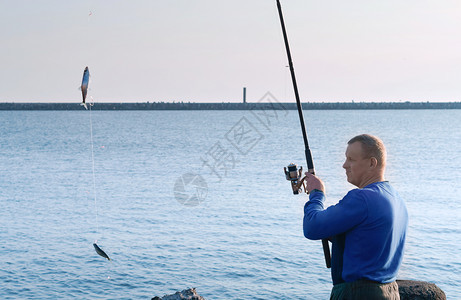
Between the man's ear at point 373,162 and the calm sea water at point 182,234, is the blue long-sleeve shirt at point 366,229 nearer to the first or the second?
the man's ear at point 373,162

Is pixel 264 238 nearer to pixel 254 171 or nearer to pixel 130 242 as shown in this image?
pixel 130 242

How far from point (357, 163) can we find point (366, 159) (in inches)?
1.9

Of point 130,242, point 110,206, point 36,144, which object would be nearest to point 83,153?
point 36,144

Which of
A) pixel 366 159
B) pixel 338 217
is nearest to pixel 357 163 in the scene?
pixel 366 159

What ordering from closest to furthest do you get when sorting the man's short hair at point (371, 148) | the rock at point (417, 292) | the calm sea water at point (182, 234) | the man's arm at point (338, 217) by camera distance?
the man's arm at point (338, 217)
the man's short hair at point (371, 148)
the rock at point (417, 292)
the calm sea water at point (182, 234)

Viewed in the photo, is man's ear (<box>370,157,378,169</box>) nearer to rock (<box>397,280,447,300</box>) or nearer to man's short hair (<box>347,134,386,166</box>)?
man's short hair (<box>347,134,386,166</box>)

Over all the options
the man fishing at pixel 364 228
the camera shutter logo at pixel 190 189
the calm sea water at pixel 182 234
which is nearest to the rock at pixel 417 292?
the man fishing at pixel 364 228

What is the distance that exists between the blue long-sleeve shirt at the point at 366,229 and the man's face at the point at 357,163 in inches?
3.6

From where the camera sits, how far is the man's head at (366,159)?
2.76 meters

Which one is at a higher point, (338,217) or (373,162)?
(373,162)

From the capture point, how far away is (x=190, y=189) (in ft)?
75.4

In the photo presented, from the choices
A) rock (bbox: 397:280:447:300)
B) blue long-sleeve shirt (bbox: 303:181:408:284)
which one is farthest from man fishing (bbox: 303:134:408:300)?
rock (bbox: 397:280:447:300)

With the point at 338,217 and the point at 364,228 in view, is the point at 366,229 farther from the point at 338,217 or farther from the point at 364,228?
the point at 338,217

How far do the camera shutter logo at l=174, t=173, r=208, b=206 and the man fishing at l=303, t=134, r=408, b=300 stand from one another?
15.6 m
